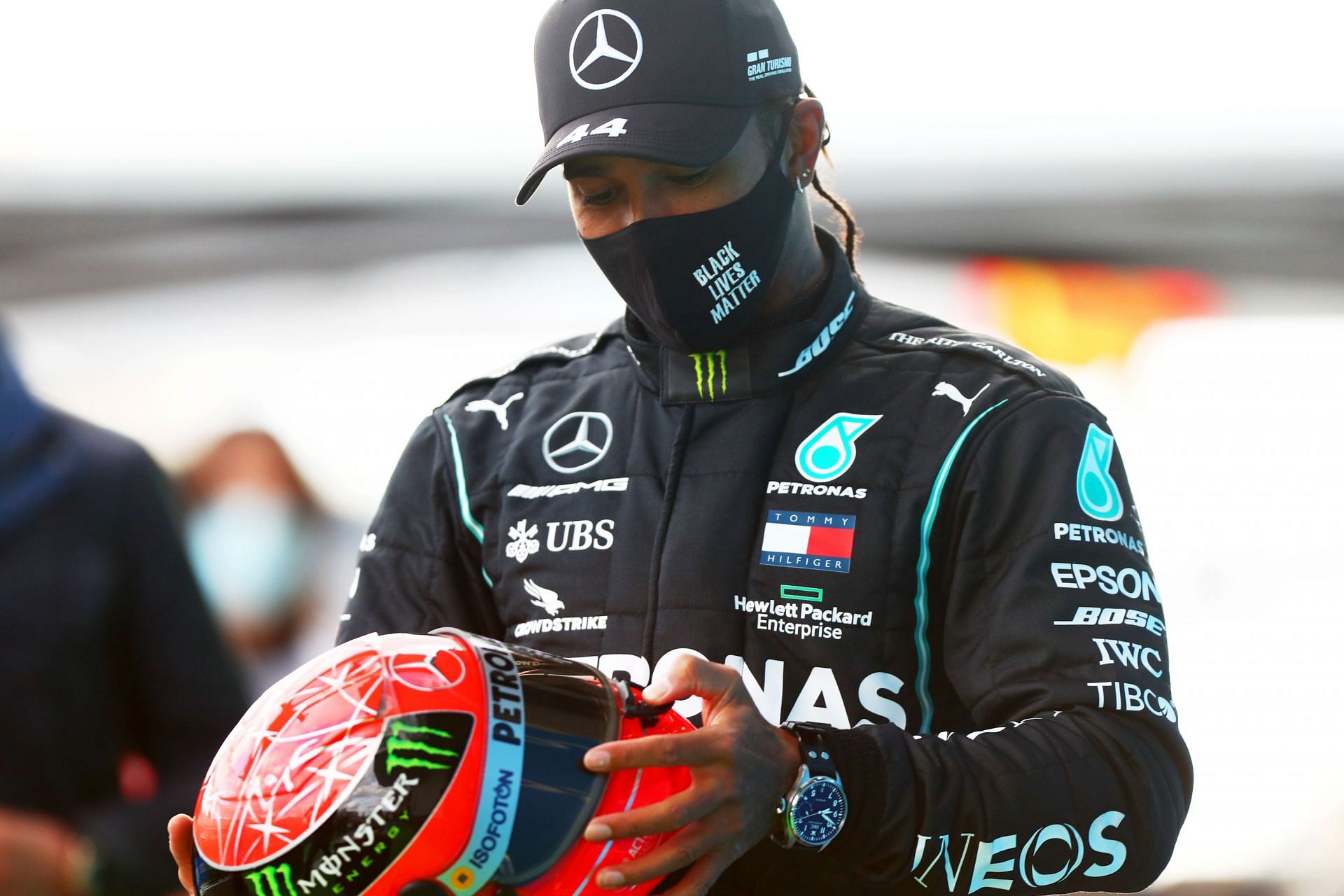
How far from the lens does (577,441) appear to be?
1961mm

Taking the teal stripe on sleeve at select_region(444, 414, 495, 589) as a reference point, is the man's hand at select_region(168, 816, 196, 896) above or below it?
below

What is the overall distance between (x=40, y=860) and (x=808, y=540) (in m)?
1.44

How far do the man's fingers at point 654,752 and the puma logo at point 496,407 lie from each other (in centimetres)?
80

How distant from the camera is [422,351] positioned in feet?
18.9

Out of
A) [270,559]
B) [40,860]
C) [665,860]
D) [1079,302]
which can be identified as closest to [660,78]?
[665,860]

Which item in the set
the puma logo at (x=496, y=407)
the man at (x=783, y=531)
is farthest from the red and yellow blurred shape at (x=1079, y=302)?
the puma logo at (x=496, y=407)

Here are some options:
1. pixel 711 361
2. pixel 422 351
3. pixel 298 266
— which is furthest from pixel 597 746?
pixel 298 266

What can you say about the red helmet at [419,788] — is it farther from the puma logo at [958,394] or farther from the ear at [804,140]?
the ear at [804,140]

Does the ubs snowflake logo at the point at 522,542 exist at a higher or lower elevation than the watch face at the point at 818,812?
higher

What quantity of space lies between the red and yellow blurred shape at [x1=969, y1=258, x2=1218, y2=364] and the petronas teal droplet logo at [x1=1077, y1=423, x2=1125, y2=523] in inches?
156

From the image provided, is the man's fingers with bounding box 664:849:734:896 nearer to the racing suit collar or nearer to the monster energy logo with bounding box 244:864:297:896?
the monster energy logo with bounding box 244:864:297:896

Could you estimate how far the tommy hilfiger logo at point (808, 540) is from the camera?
171 cm

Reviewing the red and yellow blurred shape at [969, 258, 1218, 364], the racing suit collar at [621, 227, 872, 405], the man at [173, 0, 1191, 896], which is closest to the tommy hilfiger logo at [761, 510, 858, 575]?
the man at [173, 0, 1191, 896]

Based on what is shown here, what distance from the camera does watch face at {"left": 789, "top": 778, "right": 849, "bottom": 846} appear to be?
1396 mm
